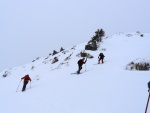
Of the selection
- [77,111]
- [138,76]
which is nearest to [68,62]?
[138,76]

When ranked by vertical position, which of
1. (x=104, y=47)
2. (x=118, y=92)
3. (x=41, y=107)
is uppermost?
(x=104, y=47)

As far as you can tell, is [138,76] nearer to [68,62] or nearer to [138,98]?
[138,98]

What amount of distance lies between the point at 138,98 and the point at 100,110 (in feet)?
7.47

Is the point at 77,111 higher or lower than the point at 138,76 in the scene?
lower

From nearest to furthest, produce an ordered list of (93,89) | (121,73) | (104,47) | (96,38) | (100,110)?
(100,110), (93,89), (121,73), (104,47), (96,38)

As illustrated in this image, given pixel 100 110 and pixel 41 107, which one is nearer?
pixel 100 110

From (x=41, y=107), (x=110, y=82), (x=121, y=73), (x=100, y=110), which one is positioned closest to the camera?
(x=100, y=110)

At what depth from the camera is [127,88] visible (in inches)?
528

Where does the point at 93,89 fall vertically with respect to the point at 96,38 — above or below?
below

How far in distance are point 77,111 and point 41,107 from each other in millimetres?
2687

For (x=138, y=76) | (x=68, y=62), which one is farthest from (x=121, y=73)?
(x=68, y=62)

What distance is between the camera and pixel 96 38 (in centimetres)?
4128

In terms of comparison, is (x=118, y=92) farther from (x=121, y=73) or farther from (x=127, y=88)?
(x=121, y=73)

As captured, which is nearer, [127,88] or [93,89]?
[127,88]
